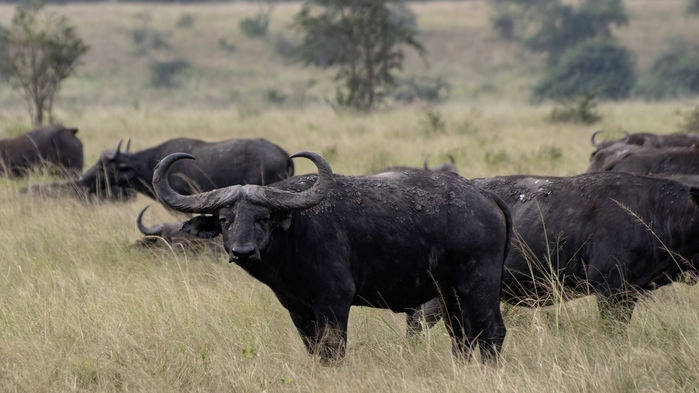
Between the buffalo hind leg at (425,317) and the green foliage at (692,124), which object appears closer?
→ the buffalo hind leg at (425,317)

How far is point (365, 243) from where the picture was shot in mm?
5336

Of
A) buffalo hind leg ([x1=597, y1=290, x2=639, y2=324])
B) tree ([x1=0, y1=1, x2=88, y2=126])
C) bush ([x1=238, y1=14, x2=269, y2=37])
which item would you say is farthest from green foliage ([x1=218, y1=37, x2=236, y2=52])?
buffalo hind leg ([x1=597, y1=290, x2=639, y2=324])

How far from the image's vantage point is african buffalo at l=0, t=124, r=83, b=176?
15.6 meters

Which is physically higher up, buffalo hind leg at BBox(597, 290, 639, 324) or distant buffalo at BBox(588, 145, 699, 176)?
buffalo hind leg at BBox(597, 290, 639, 324)

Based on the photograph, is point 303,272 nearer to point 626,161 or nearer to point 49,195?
point 626,161

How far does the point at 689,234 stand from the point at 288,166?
21.1 ft

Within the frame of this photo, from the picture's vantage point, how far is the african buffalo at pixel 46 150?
615 inches

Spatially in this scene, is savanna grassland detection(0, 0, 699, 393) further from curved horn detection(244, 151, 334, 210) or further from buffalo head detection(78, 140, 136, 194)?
curved horn detection(244, 151, 334, 210)

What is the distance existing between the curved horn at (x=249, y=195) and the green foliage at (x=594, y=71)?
4464cm

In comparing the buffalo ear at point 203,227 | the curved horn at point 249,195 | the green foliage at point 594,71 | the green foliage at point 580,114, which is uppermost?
the curved horn at point 249,195

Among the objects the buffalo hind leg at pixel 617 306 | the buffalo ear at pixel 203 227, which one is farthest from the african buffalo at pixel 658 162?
the buffalo ear at pixel 203 227

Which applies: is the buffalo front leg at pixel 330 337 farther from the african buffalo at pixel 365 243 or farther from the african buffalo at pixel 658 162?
the african buffalo at pixel 658 162

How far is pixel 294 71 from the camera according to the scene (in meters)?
57.4

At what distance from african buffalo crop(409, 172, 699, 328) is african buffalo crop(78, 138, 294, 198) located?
5.37 meters
